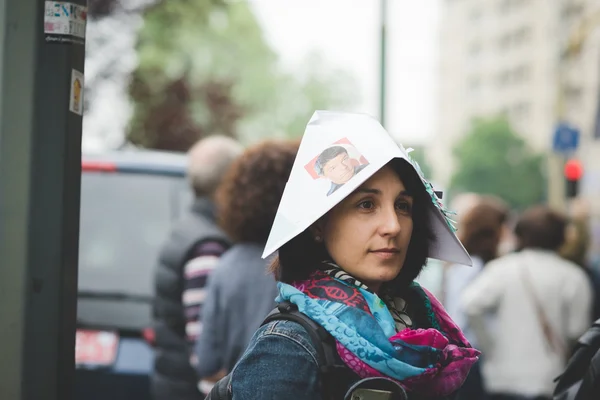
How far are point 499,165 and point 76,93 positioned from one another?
91403 millimetres

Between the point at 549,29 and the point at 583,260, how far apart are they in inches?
3492

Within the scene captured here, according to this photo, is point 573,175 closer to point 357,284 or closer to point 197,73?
point 197,73

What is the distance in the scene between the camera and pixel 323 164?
2176 millimetres

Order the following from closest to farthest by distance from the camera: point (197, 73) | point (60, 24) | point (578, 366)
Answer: point (60, 24) → point (578, 366) → point (197, 73)

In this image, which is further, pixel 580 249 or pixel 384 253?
pixel 580 249

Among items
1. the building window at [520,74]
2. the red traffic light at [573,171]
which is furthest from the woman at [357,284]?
the building window at [520,74]

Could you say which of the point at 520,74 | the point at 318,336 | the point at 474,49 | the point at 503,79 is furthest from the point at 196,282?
the point at 474,49

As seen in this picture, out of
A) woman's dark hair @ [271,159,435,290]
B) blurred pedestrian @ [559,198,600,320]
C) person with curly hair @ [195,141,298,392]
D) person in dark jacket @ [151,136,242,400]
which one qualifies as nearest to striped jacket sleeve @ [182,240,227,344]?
person in dark jacket @ [151,136,242,400]

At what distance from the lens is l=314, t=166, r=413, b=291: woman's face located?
2.23 meters

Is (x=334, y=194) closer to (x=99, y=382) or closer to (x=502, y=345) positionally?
(x=99, y=382)

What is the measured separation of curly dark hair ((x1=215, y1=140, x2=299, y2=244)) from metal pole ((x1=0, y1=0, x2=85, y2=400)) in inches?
71.0

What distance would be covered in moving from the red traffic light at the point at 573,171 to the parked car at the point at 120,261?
1186cm

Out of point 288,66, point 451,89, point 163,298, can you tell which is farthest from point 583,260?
point 451,89

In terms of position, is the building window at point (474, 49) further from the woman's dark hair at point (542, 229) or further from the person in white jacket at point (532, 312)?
the person in white jacket at point (532, 312)
